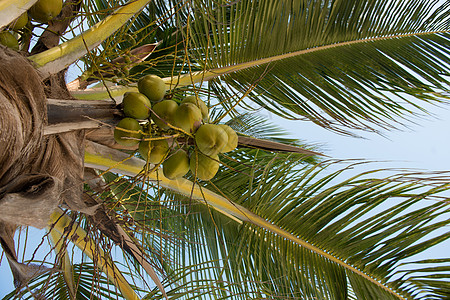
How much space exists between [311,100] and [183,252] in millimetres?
1065

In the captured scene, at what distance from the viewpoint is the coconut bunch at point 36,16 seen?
1.22 meters

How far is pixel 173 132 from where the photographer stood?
1.15m

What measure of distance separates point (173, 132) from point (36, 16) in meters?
0.64

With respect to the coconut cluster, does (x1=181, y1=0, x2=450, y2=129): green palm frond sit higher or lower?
higher

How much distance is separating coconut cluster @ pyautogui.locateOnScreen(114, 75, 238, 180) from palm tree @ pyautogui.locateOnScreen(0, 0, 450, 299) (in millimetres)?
67

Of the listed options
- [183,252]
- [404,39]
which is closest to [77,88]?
[183,252]

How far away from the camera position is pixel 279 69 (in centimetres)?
210

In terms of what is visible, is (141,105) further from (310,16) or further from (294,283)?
(310,16)

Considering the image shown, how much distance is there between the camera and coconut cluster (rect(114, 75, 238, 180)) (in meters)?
1.05

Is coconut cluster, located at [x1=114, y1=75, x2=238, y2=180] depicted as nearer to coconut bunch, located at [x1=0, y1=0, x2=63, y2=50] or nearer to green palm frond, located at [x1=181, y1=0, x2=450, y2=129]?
coconut bunch, located at [x1=0, y1=0, x2=63, y2=50]

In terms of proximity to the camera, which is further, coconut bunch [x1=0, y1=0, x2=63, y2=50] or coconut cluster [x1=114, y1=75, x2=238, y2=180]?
coconut bunch [x1=0, y1=0, x2=63, y2=50]

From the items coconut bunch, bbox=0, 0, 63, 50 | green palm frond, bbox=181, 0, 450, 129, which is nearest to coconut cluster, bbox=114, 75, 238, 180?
coconut bunch, bbox=0, 0, 63, 50

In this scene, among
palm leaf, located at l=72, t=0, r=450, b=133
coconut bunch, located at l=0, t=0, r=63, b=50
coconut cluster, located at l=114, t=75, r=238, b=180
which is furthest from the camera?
palm leaf, located at l=72, t=0, r=450, b=133

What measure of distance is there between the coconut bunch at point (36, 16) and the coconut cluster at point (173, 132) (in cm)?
42
